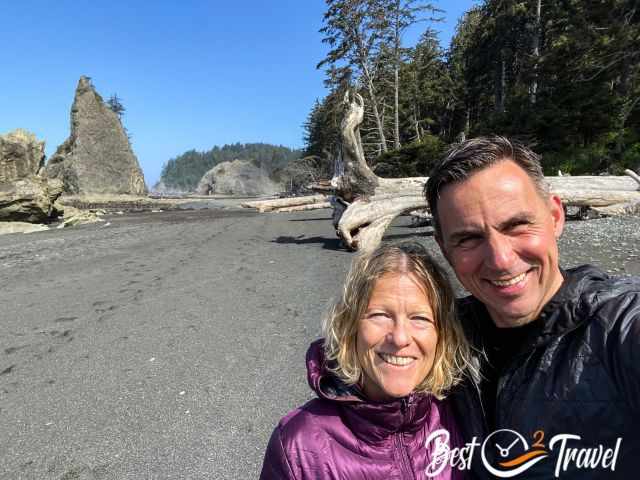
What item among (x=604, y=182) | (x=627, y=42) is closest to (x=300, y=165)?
(x=627, y=42)

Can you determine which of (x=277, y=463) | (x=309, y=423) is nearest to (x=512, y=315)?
(x=309, y=423)

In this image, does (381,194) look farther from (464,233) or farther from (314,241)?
(464,233)

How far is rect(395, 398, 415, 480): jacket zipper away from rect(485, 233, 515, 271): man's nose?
65cm

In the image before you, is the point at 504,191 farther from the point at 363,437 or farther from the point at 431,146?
the point at 431,146

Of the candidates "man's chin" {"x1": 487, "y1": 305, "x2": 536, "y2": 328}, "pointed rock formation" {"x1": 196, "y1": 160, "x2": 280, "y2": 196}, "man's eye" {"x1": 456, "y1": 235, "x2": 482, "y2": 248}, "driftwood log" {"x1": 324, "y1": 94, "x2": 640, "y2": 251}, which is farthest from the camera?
"pointed rock formation" {"x1": 196, "y1": 160, "x2": 280, "y2": 196}

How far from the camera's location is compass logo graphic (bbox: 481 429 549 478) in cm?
128

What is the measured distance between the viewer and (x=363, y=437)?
4.92ft

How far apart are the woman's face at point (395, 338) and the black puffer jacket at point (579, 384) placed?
323 mm

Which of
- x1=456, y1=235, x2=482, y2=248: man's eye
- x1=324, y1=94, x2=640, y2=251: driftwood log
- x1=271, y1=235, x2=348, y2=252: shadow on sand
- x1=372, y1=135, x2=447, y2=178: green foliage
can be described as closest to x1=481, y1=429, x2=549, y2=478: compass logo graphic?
x1=456, y1=235, x2=482, y2=248: man's eye

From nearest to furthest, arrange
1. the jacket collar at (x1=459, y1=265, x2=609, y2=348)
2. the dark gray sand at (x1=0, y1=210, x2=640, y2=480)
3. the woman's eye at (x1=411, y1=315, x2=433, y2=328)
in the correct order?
the jacket collar at (x1=459, y1=265, x2=609, y2=348), the woman's eye at (x1=411, y1=315, x2=433, y2=328), the dark gray sand at (x1=0, y1=210, x2=640, y2=480)

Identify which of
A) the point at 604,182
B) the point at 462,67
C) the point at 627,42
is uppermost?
the point at 462,67

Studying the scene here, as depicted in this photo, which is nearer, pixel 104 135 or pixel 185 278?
pixel 185 278

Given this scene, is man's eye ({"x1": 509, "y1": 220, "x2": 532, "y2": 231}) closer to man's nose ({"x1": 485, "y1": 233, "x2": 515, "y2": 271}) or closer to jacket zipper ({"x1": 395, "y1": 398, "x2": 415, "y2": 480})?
man's nose ({"x1": 485, "y1": 233, "x2": 515, "y2": 271})

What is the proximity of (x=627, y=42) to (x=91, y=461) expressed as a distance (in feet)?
64.4
